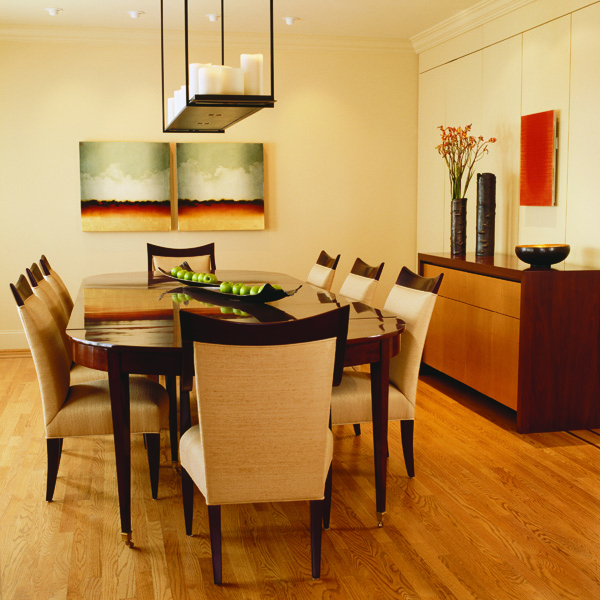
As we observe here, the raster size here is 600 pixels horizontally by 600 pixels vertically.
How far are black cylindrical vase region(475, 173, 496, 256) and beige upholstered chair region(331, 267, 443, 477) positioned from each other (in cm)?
178

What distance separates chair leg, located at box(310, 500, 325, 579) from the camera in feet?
8.17

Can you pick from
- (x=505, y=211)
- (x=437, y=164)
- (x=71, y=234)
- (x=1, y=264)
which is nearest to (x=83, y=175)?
(x=71, y=234)

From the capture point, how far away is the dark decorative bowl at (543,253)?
4012mm

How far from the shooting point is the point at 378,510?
9.73 feet

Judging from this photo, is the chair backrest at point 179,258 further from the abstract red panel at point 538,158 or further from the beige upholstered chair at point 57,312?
the abstract red panel at point 538,158

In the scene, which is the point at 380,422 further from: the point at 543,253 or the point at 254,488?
the point at 543,253

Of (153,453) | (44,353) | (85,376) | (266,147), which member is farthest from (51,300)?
(266,147)

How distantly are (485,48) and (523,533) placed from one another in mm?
3799

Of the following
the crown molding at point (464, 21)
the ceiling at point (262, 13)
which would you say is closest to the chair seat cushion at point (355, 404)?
the crown molding at point (464, 21)

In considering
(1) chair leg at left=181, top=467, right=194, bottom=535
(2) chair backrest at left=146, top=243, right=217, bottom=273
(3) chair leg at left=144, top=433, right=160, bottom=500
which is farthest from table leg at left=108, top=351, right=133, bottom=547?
(2) chair backrest at left=146, top=243, right=217, bottom=273

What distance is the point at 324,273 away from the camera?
455 centimetres

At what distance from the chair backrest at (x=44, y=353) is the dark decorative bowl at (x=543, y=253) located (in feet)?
8.24

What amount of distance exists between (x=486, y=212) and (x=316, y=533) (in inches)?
122

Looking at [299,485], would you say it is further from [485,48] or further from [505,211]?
[485,48]
